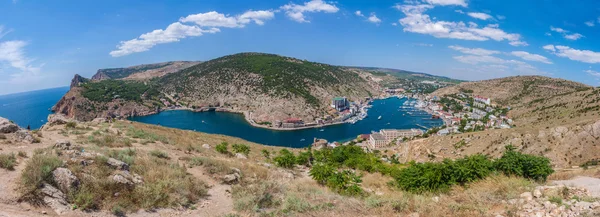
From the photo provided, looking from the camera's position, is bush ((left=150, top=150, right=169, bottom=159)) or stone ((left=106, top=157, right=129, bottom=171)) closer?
stone ((left=106, top=157, right=129, bottom=171))

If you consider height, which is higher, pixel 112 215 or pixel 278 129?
pixel 112 215

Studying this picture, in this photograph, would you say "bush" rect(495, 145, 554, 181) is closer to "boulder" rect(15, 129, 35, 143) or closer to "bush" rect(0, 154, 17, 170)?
"bush" rect(0, 154, 17, 170)

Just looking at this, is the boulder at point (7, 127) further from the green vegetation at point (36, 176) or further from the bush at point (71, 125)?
the green vegetation at point (36, 176)

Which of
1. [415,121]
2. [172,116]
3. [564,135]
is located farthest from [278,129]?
[564,135]

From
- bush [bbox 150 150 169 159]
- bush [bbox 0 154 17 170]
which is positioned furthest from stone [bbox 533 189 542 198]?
bush [bbox 0 154 17 170]

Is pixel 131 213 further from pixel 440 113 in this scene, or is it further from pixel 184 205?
pixel 440 113

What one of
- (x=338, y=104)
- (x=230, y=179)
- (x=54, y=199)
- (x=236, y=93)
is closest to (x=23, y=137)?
→ (x=54, y=199)

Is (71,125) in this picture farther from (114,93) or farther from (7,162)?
(114,93)
